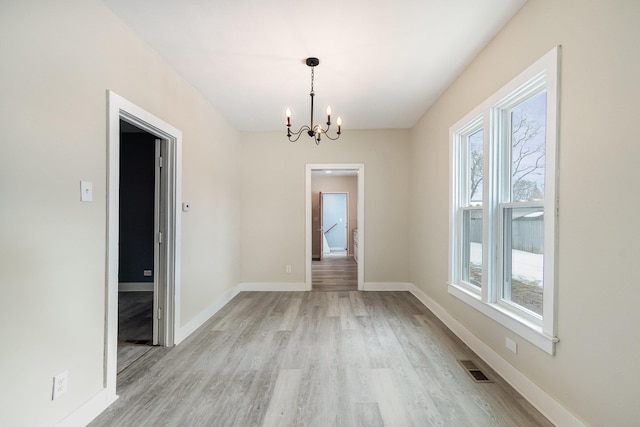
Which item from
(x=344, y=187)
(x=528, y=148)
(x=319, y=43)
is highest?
(x=319, y=43)

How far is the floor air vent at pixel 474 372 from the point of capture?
7.00 ft

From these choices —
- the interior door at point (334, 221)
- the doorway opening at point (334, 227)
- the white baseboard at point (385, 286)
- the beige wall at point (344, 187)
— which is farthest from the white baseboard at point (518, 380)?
the interior door at point (334, 221)

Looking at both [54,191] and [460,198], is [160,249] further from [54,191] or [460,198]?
[460,198]

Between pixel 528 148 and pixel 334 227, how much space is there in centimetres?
858

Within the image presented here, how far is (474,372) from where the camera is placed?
2.23 meters

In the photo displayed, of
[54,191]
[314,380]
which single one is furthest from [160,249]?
[314,380]

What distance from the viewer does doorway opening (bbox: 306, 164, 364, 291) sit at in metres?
4.77

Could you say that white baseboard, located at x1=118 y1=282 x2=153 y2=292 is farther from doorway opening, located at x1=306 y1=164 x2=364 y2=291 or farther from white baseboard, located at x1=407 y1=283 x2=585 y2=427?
white baseboard, located at x1=407 y1=283 x2=585 y2=427

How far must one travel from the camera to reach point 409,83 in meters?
3.05

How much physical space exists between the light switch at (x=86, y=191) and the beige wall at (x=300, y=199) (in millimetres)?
3059

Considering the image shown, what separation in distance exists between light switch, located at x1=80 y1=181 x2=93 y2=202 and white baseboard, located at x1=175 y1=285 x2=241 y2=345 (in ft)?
5.36

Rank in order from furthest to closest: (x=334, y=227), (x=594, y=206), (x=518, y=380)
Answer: (x=334, y=227) → (x=518, y=380) → (x=594, y=206)

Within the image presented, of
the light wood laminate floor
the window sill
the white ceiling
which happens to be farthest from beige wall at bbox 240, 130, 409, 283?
the window sill

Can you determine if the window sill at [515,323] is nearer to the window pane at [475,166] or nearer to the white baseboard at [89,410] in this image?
the window pane at [475,166]
